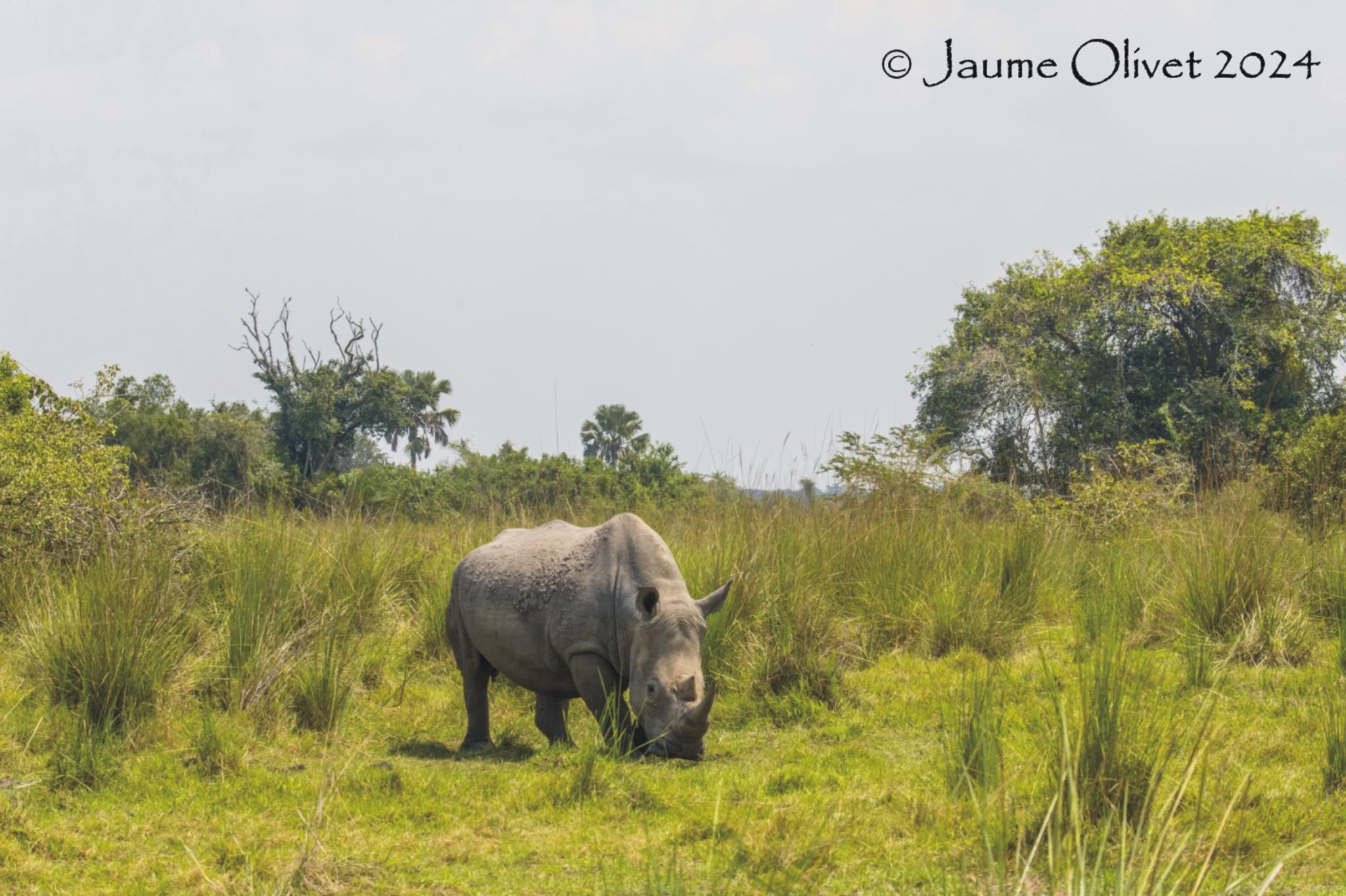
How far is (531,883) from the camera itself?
189 inches

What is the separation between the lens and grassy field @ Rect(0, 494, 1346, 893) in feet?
15.5

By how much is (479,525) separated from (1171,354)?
Result: 19022 mm

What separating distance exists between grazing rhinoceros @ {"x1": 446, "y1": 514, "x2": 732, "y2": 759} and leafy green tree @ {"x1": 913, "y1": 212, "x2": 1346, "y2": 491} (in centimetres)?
1699

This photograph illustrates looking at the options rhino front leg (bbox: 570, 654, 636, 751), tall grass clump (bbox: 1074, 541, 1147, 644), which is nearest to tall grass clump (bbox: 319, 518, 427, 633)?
rhino front leg (bbox: 570, 654, 636, 751)

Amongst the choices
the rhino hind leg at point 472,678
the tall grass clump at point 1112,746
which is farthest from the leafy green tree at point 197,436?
the tall grass clump at point 1112,746

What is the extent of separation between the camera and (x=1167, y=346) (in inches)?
1037

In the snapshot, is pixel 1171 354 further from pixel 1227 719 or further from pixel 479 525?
pixel 1227 719

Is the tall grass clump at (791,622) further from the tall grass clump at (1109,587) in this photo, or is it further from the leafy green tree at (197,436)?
the leafy green tree at (197,436)

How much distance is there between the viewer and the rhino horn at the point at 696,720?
20.3 feet

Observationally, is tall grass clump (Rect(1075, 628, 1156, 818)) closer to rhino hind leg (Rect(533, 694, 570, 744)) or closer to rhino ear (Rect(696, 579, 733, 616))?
rhino ear (Rect(696, 579, 733, 616))

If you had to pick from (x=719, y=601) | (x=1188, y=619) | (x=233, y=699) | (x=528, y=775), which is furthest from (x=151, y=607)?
(x=1188, y=619)

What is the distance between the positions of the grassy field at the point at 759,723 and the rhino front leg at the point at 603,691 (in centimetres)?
28

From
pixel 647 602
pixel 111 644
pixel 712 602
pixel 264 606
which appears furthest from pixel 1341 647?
pixel 111 644

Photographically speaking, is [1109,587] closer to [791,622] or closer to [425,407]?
[791,622]
